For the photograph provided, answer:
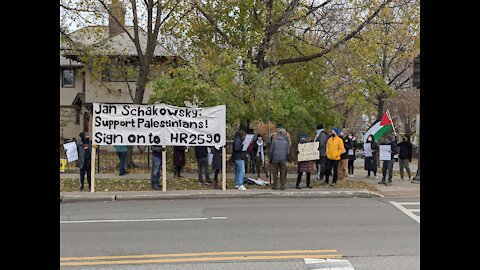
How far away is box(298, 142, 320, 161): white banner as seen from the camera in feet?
43.6

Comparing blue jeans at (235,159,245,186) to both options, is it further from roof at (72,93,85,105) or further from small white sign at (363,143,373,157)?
roof at (72,93,85,105)

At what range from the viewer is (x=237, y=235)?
24.5 feet

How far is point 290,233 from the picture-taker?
7566 mm

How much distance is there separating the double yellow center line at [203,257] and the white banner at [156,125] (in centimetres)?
694

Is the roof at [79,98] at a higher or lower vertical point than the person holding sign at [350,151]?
higher

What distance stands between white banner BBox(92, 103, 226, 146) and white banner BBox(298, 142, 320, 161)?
7.84ft

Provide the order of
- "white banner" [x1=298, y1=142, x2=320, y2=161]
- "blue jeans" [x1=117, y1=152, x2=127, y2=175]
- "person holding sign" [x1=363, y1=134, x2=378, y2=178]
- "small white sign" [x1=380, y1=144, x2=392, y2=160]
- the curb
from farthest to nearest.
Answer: "person holding sign" [x1=363, y1=134, x2=378, y2=178] → "blue jeans" [x1=117, y1=152, x2=127, y2=175] → "small white sign" [x1=380, y1=144, x2=392, y2=160] → "white banner" [x1=298, y1=142, x2=320, y2=161] → the curb

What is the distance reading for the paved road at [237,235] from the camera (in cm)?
593

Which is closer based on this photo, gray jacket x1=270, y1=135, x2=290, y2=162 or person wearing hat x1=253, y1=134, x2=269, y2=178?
gray jacket x1=270, y1=135, x2=290, y2=162

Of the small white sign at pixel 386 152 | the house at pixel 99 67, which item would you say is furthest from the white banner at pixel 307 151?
the house at pixel 99 67

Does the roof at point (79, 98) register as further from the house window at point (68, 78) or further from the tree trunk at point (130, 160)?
the tree trunk at point (130, 160)

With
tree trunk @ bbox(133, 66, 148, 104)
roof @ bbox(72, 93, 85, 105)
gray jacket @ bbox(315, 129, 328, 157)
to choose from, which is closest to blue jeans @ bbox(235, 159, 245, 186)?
gray jacket @ bbox(315, 129, 328, 157)
